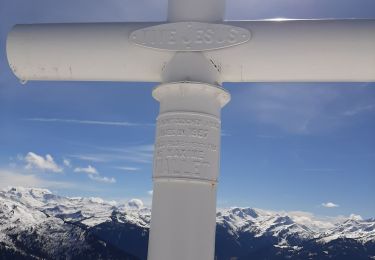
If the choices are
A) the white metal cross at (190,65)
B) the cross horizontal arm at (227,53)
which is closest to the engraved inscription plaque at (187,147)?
the white metal cross at (190,65)

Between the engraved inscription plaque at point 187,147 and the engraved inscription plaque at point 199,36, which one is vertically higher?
the engraved inscription plaque at point 199,36

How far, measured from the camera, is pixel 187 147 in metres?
5.12

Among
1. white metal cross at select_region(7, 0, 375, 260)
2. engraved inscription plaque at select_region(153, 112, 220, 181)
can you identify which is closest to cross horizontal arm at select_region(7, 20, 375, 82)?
white metal cross at select_region(7, 0, 375, 260)

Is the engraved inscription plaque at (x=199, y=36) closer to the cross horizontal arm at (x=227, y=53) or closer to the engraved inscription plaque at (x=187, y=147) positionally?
the cross horizontal arm at (x=227, y=53)

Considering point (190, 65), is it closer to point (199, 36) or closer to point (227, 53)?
point (199, 36)

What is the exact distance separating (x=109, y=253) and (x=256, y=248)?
9839cm

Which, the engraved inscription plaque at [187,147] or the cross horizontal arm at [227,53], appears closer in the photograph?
the engraved inscription plaque at [187,147]

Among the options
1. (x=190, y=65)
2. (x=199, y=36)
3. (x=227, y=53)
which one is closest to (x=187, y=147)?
(x=190, y=65)

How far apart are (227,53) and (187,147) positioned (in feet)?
4.69

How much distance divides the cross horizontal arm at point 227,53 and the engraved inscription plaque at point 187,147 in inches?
36.7

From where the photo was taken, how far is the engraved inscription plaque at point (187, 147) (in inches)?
200

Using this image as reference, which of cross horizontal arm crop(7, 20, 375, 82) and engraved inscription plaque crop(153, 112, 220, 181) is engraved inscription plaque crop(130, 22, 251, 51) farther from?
engraved inscription plaque crop(153, 112, 220, 181)

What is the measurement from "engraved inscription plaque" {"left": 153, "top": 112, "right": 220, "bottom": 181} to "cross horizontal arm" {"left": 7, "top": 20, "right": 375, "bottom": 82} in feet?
3.06

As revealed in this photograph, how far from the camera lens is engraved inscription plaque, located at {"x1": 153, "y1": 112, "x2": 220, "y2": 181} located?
16.7 ft
